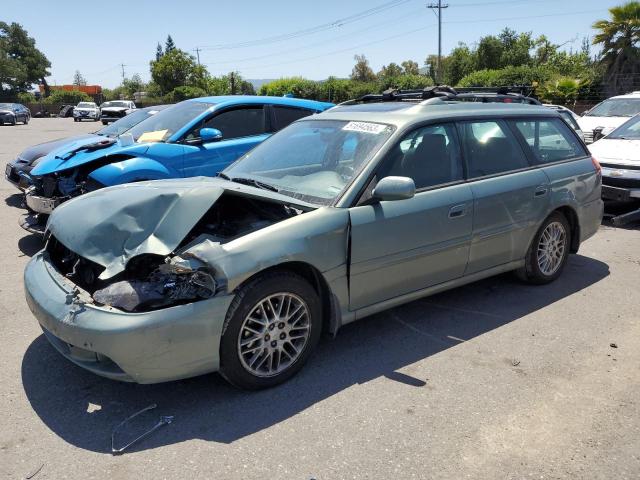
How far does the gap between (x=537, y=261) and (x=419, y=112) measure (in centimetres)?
187

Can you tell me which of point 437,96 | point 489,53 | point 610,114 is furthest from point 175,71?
point 437,96

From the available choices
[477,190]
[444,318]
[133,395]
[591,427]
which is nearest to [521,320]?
[444,318]

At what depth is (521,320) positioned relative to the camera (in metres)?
4.32

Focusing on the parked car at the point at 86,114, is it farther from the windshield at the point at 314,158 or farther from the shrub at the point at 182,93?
the windshield at the point at 314,158

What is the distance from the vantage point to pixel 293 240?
3.22 meters

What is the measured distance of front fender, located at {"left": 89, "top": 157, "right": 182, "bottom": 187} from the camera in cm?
570

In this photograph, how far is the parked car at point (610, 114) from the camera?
1195cm

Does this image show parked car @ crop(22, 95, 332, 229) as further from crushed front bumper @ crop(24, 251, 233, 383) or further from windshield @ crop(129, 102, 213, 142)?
crushed front bumper @ crop(24, 251, 233, 383)

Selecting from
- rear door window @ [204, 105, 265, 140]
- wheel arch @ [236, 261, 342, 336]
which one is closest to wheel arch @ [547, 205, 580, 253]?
wheel arch @ [236, 261, 342, 336]

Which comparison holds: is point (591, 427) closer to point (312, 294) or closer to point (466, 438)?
point (466, 438)

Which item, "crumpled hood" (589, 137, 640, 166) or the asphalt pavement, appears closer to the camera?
the asphalt pavement

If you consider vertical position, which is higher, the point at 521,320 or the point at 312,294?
the point at 312,294

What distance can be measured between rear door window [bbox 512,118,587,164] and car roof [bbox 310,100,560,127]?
0.36ft

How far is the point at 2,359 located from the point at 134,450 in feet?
5.06
